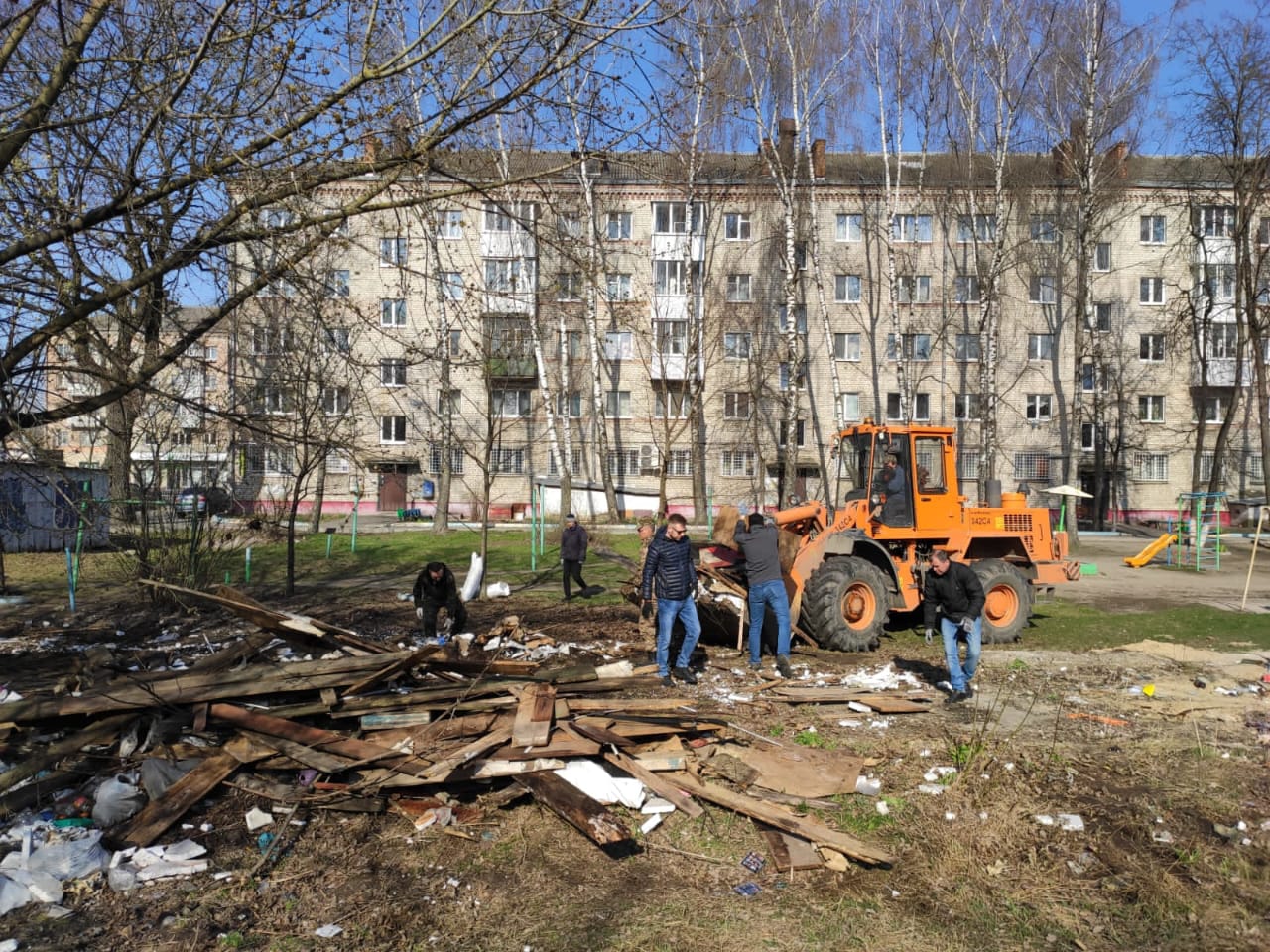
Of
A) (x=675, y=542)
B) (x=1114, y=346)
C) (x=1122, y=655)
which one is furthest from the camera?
(x=1114, y=346)

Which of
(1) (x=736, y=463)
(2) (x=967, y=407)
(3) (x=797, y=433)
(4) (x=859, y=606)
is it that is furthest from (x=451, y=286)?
(2) (x=967, y=407)

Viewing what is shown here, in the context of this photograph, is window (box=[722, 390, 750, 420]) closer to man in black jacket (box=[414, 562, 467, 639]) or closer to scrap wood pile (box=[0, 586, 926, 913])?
man in black jacket (box=[414, 562, 467, 639])

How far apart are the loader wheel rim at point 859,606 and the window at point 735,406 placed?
27795 millimetres

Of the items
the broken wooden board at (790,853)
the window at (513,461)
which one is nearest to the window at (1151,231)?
the window at (513,461)

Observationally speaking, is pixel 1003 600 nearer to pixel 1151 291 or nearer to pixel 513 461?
pixel 513 461

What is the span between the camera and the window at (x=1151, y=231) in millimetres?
38938

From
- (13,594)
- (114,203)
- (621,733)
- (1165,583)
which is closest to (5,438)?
(114,203)

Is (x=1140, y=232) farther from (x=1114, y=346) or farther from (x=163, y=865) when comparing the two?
(x=163, y=865)

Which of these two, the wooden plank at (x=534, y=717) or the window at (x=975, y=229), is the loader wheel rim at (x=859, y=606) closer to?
the wooden plank at (x=534, y=717)

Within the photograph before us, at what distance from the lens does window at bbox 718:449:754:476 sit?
38.4 metres

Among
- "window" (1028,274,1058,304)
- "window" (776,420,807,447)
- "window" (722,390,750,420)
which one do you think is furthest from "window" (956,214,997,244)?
"window" (722,390,750,420)

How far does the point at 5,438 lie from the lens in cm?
629

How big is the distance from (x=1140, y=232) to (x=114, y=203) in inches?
1694

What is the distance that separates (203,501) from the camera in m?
13.8
